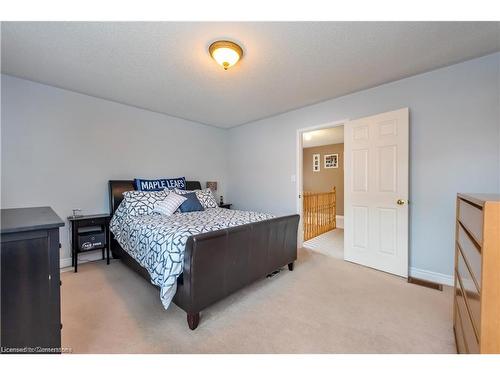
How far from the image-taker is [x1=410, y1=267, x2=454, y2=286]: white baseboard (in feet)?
7.71

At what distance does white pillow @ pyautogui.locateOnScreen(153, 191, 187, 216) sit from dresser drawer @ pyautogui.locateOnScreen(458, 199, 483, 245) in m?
2.80

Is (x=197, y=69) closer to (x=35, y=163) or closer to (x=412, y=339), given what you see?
(x=35, y=163)

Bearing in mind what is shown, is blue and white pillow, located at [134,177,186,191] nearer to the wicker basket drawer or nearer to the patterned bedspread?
the patterned bedspread

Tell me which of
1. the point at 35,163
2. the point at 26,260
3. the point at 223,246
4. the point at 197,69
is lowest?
the point at 223,246

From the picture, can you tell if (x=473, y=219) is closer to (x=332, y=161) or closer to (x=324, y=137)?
(x=324, y=137)

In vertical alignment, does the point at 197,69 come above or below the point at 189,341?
above

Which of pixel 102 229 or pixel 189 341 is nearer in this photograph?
pixel 189 341

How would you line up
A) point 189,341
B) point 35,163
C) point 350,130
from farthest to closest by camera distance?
point 350,130
point 35,163
point 189,341

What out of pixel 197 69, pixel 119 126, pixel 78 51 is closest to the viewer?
pixel 78 51

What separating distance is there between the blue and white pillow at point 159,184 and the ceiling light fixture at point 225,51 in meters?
2.19

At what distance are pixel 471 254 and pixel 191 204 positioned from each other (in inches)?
111
